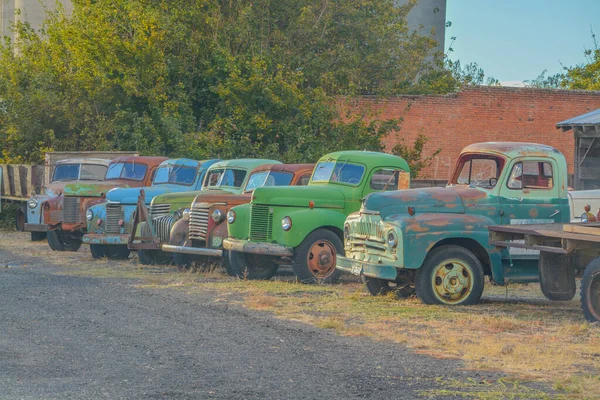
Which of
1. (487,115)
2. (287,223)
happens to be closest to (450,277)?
(287,223)

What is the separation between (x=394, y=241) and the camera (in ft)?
39.5

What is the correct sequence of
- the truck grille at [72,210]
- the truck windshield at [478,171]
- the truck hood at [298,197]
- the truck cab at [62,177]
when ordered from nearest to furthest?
the truck windshield at [478,171] → the truck hood at [298,197] → the truck grille at [72,210] → the truck cab at [62,177]

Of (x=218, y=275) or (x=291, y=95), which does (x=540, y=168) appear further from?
(x=291, y=95)

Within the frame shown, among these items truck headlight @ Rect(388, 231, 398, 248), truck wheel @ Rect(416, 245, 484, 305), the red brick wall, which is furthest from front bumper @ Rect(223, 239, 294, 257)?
the red brick wall

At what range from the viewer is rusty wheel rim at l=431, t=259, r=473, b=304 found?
39.6 ft

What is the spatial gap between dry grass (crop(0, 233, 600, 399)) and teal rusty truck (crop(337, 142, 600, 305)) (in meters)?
0.40

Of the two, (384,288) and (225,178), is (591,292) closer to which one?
(384,288)

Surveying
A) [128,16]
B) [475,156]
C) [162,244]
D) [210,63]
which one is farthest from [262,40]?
[475,156]

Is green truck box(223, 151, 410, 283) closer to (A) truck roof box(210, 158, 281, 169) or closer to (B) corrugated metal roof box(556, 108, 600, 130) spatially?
(A) truck roof box(210, 158, 281, 169)

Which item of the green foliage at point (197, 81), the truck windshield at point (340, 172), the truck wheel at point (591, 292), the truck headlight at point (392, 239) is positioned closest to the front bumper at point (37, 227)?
the green foliage at point (197, 81)

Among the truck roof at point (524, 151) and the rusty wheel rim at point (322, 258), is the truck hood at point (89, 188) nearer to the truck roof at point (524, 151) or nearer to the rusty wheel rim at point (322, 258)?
the rusty wheel rim at point (322, 258)

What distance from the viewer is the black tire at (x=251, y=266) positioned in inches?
604

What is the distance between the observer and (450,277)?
477 inches

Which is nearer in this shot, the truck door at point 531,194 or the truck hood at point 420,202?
the truck hood at point 420,202
